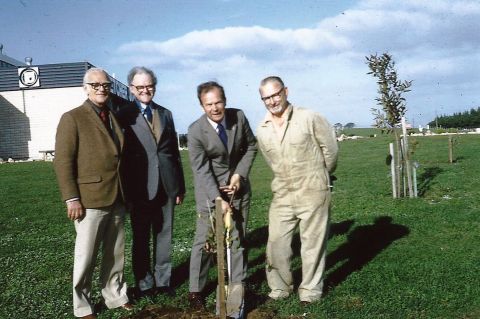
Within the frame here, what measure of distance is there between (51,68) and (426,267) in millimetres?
40564

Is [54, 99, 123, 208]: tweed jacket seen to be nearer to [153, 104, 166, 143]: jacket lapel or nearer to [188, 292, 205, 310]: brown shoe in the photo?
[153, 104, 166, 143]: jacket lapel

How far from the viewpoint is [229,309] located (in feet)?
14.4

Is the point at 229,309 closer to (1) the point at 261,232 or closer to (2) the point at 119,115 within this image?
(2) the point at 119,115

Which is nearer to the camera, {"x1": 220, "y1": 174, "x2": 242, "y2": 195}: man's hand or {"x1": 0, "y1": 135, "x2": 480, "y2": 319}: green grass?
{"x1": 220, "y1": 174, "x2": 242, "y2": 195}: man's hand

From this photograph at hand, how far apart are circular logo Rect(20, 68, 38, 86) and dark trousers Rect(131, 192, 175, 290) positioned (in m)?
39.9

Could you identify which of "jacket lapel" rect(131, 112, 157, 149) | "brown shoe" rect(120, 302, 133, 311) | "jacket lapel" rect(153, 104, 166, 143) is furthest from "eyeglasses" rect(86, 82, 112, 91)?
"brown shoe" rect(120, 302, 133, 311)

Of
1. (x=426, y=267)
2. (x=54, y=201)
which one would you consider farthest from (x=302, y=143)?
(x=54, y=201)

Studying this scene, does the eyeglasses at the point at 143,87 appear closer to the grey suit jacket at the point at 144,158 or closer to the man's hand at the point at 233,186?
the grey suit jacket at the point at 144,158

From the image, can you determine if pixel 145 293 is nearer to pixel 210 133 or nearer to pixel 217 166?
pixel 217 166

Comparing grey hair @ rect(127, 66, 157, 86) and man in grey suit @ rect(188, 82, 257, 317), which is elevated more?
grey hair @ rect(127, 66, 157, 86)

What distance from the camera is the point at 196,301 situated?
496cm

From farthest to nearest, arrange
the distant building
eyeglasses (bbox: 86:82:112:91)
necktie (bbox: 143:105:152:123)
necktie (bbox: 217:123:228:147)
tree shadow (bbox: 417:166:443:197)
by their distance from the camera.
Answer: the distant building → tree shadow (bbox: 417:166:443:197) → necktie (bbox: 143:105:152:123) → necktie (bbox: 217:123:228:147) → eyeglasses (bbox: 86:82:112:91)

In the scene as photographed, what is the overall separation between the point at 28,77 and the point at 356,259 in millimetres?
40335

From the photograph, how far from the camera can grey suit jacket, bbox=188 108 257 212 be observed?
187 inches
